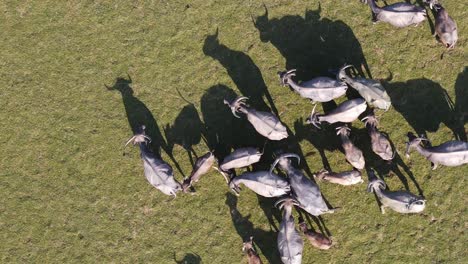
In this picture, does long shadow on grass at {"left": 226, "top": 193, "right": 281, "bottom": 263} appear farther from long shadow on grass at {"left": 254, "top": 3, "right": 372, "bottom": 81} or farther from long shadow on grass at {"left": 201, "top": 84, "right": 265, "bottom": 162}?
long shadow on grass at {"left": 254, "top": 3, "right": 372, "bottom": 81}

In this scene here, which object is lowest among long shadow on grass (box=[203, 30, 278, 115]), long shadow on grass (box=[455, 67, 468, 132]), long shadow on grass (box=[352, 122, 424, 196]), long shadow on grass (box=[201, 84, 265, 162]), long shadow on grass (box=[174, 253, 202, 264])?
long shadow on grass (box=[174, 253, 202, 264])

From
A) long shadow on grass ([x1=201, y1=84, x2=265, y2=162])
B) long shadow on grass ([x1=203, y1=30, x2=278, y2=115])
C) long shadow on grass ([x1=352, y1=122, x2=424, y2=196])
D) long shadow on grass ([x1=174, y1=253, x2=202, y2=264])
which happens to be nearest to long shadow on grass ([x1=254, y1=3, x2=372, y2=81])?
long shadow on grass ([x1=203, y1=30, x2=278, y2=115])

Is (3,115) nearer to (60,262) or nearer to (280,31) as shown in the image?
(60,262)

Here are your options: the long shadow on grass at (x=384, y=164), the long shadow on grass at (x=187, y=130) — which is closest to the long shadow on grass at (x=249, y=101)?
the long shadow on grass at (x=187, y=130)

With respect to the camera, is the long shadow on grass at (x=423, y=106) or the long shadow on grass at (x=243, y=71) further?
the long shadow on grass at (x=243, y=71)

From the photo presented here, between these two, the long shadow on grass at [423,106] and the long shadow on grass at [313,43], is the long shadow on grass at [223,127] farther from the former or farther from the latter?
the long shadow on grass at [423,106]

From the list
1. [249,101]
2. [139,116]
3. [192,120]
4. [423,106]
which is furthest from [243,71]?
[423,106]

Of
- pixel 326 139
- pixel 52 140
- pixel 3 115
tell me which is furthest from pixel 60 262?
pixel 326 139
